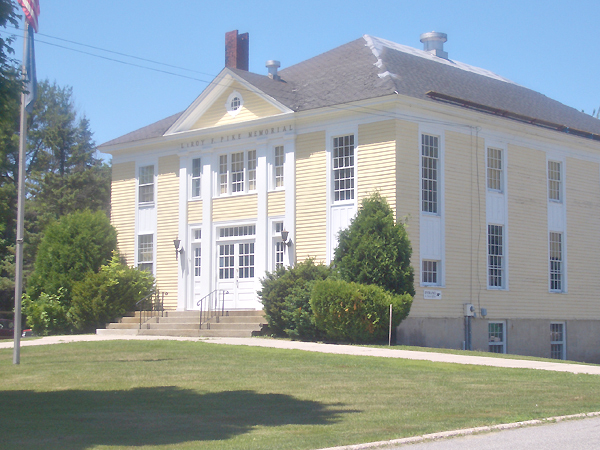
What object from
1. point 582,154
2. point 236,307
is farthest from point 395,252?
point 582,154

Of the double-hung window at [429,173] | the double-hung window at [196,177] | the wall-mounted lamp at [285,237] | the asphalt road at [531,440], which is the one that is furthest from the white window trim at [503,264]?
the asphalt road at [531,440]

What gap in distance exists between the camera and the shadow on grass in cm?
892

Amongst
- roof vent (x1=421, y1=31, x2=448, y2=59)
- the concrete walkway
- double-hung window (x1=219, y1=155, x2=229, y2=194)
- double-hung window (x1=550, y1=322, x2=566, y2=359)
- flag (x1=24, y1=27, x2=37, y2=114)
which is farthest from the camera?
roof vent (x1=421, y1=31, x2=448, y2=59)

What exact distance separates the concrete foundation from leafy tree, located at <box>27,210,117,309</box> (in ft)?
37.7

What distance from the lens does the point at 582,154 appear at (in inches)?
1171

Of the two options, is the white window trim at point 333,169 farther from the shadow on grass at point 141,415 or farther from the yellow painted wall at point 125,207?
the shadow on grass at point 141,415

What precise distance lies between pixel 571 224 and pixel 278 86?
38.3 feet

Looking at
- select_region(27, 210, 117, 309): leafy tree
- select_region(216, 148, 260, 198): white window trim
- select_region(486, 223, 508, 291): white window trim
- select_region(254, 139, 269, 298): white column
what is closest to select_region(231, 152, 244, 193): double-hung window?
select_region(216, 148, 260, 198): white window trim

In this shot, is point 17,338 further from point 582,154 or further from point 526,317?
point 582,154

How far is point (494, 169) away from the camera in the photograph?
86.8 feet

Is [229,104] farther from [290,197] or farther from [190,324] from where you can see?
[190,324]

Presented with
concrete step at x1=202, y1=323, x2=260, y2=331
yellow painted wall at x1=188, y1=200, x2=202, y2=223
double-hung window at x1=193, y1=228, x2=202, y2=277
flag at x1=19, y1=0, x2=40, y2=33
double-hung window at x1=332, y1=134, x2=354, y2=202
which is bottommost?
concrete step at x1=202, y1=323, x2=260, y2=331

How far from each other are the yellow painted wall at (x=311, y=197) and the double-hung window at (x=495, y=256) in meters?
5.53

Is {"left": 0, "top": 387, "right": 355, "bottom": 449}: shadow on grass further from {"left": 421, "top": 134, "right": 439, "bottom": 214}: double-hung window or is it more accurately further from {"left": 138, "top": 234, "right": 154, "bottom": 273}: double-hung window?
{"left": 138, "top": 234, "right": 154, "bottom": 273}: double-hung window
